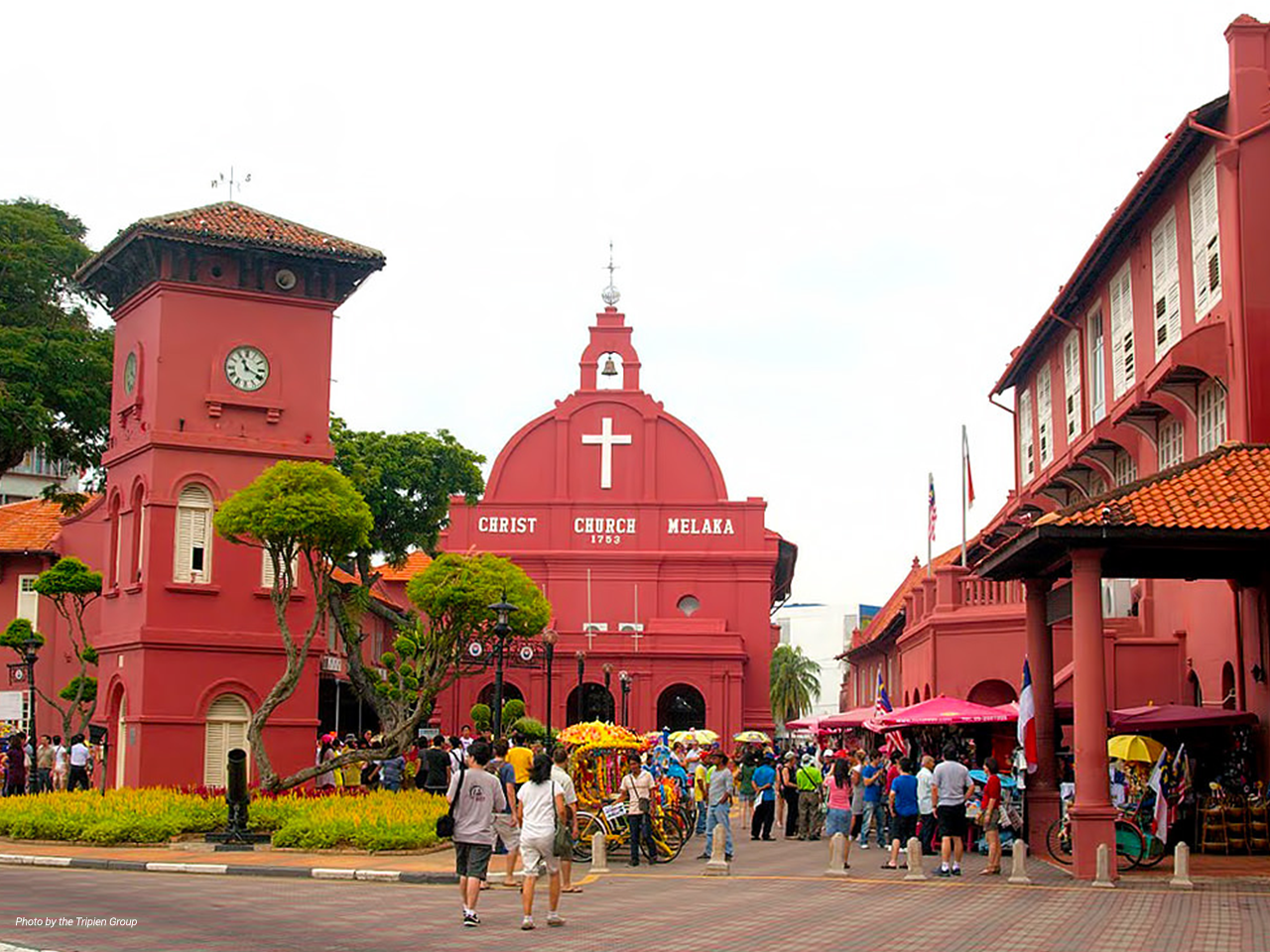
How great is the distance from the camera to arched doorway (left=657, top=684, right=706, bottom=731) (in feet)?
170

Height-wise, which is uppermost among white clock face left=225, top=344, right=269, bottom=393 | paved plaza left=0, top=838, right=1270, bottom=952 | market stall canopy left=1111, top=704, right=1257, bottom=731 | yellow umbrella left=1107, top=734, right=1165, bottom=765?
white clock face left=225, top=344, right=269, bottom=393

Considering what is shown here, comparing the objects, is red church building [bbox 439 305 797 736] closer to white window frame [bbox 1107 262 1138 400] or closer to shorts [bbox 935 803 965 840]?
white window frame [bbox 1107 262 1138 400]

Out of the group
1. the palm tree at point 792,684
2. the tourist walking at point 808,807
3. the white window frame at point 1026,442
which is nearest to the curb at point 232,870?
the tourist walking at point 808,807

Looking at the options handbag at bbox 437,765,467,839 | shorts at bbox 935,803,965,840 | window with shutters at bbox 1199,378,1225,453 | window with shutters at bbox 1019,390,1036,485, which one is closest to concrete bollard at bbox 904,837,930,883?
shorts at bbox 935,803,965,840

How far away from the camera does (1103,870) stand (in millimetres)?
17875

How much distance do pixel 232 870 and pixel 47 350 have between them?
19.1 m

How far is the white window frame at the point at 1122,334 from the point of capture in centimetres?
2995

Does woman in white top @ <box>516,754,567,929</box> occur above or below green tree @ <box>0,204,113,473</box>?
below

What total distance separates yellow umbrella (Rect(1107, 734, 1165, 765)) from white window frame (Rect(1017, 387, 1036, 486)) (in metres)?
18.7

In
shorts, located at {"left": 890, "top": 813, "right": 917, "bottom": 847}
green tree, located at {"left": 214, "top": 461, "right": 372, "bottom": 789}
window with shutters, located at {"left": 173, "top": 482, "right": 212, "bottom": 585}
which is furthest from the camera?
window with shutters, located at {"left": 173, "top": 482, "right": 212, "bottom": 585}

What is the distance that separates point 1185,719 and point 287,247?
18.1 metres

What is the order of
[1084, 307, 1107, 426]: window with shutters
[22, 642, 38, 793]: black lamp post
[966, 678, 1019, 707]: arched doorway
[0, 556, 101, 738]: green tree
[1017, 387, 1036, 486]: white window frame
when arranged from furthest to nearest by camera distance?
1. [1017, 387, 1036, 486]: white window frame
2. [0, 556, 101, 738]: green tree
3. [966, 678, 1019, 707]: arched doorway
4. [1084, 307, 1107, 426]: window with shutters
5. [22, 642, 38, 793]: black lamp post

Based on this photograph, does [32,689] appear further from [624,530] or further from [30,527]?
[624,530]

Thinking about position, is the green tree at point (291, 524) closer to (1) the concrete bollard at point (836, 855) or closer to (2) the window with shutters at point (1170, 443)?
(1) the concrete bollard at point (836, 855)
